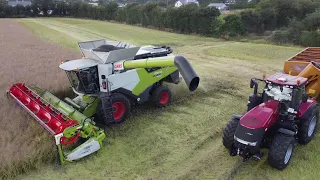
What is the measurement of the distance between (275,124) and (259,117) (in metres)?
0.59

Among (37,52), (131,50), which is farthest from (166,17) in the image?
(131,50)

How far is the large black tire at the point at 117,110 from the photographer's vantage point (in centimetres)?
626

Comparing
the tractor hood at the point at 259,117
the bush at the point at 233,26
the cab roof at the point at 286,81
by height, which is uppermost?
the bush at the point at 233,26

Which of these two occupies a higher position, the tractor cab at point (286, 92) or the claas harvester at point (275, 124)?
the tractor cab at point (286, 92)

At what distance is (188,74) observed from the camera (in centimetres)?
452

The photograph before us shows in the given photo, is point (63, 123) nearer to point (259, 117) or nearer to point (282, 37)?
point (259, 117)

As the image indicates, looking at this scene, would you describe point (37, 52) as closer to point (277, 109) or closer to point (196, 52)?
point (196, 52)

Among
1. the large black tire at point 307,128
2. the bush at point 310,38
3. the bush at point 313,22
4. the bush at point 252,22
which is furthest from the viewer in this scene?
the bush at point 252,22

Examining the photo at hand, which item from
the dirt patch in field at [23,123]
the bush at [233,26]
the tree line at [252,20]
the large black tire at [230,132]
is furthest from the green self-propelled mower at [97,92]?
the bush at [233,26]

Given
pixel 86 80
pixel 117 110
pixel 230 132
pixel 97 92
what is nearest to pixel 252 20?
pixel 117 110

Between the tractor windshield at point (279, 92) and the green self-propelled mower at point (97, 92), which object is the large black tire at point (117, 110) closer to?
the green self-propelled mower at point (97, 92)

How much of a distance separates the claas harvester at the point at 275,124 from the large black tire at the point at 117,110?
2395 mm

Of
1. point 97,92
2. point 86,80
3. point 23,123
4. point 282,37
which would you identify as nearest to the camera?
point 23,123

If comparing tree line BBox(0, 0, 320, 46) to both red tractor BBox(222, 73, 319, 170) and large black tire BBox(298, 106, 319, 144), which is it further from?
red tractor BBox(222, 73, 319, 170)
